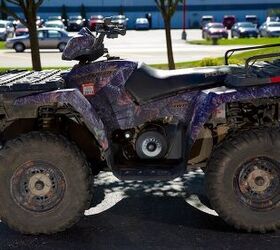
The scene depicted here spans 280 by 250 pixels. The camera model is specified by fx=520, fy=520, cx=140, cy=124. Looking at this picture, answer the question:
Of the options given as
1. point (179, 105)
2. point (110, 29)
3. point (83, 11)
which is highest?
point (83, 11)

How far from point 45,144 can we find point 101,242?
965mm

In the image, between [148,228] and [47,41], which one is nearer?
[148,228]

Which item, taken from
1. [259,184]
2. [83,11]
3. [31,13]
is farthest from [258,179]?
[83,11]

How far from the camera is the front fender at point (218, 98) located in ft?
14.3

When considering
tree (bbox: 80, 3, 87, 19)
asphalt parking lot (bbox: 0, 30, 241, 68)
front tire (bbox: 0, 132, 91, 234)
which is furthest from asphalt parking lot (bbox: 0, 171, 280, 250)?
tree (bbox: 80, 3, 87, 19)

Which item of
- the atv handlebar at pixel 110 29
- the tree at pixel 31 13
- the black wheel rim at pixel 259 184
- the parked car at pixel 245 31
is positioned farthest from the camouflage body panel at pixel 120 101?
the parked car at pixel 245 31

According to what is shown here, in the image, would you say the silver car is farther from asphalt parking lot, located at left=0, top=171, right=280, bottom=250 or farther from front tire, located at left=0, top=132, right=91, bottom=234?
front tire, located at left=0, top=132, right=91, bottom=234

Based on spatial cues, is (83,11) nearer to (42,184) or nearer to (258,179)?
(42,184)

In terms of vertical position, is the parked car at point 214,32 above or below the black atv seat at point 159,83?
below

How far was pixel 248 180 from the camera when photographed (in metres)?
4.52

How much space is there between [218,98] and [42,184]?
169 cm

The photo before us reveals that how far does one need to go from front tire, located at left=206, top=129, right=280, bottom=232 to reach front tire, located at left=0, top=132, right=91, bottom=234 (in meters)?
1.14

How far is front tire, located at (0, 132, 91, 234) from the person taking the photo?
450cm

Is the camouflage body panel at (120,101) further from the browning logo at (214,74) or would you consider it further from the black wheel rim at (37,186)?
the black wheel rim at (37,186)
